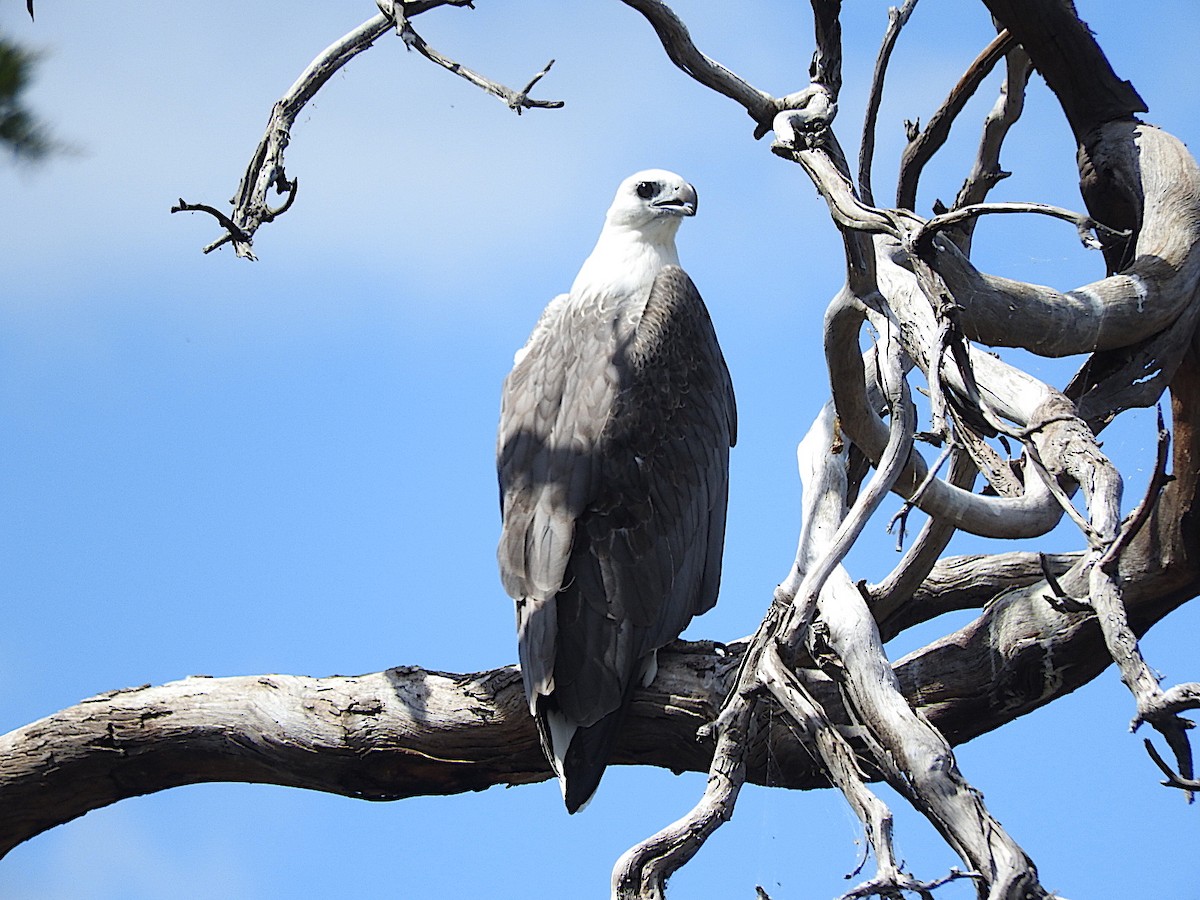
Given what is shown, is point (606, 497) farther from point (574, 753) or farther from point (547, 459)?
point (574, 753)

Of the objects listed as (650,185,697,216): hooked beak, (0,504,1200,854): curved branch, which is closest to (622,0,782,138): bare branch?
(650,185,697,216): hooked beak

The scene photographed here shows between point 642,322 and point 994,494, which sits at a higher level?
point 642,322

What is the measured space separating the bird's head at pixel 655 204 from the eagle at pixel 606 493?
0.32 m

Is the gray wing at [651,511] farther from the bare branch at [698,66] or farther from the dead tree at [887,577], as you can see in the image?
the bare branch at [698,66]

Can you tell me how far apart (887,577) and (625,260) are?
1637 millimetres

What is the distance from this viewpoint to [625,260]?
5.38 meters

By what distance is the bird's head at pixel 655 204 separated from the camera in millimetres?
5535

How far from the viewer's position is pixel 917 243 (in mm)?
2938

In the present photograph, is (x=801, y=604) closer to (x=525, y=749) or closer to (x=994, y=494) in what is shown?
(x=525, y=749)

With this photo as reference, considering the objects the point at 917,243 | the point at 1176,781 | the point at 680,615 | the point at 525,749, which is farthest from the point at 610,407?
the point at 1176,781

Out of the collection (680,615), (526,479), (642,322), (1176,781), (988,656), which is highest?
(642,322)

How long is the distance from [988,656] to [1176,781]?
4.55 ft

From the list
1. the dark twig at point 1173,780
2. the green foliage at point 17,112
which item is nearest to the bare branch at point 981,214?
the dark twig at point 1173,780

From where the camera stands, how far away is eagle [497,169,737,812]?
4156 millimetres
